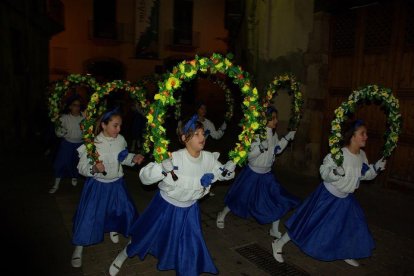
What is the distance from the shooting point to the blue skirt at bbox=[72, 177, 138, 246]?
463cm

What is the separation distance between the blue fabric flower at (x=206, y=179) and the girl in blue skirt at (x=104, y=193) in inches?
47.1

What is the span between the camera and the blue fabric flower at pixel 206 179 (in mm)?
3863

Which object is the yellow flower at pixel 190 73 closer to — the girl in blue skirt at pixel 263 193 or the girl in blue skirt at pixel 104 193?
the girl in blue skirt at pixel 104 193

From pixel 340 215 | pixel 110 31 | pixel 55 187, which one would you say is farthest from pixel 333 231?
pixel 110 31

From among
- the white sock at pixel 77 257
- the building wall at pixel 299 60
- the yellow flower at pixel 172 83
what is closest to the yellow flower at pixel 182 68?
the yellow flower at pixel 172 83

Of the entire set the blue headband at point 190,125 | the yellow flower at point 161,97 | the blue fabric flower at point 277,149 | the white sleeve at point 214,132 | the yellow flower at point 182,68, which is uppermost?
the yellow flower at point 182,68

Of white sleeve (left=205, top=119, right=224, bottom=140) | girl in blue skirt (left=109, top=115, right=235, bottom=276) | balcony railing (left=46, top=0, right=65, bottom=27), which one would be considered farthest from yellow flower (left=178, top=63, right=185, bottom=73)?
balcony railing (left=46, top=0, right=65, bottom=27)

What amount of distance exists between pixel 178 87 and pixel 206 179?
1.08m

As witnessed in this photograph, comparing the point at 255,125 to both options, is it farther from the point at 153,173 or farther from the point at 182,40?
the point at 182,40

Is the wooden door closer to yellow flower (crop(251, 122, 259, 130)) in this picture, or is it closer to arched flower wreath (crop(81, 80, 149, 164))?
yellow flower (crop(251, 122, 259, 130))

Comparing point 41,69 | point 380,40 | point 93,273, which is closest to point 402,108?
point 380,40

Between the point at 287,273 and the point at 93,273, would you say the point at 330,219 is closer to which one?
the point at 287,273

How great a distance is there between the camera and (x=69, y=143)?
786 centimetres

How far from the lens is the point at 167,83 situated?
12.2ft
